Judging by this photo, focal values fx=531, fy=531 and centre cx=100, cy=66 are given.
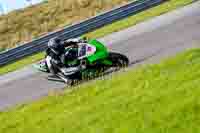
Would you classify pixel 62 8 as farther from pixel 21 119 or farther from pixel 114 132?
pixel 114 132

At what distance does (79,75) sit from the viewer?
49.5 feet

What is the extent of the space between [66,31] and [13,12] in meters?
14.6

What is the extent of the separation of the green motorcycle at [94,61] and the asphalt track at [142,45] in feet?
1.44

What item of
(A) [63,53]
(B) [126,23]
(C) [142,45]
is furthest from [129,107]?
(B) [126,23]

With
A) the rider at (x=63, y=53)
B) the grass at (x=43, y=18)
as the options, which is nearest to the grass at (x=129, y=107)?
the rider at (x=63, y=53)

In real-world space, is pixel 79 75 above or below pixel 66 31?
above

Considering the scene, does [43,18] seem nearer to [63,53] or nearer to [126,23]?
[126,23]

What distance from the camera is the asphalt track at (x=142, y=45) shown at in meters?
15.4

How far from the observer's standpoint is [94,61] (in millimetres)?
14828

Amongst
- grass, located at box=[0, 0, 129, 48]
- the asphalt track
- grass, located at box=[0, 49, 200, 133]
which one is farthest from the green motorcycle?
grass, located at box=[0, 0, 129, 48]

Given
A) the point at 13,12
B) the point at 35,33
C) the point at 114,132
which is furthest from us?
the point at 13,12

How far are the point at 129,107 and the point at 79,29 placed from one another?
14667 mm

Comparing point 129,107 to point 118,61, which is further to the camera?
point 118,61

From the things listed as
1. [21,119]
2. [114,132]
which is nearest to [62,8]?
[21,119]
